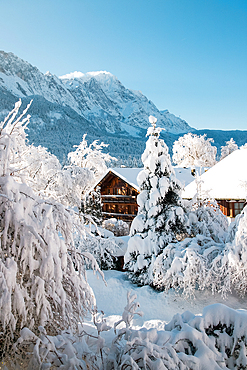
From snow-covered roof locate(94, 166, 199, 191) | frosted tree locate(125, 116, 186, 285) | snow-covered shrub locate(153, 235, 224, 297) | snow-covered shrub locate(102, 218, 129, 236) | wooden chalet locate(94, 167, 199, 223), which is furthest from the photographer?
wooden chalet locate(94, 167, 199, 223)

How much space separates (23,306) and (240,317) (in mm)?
3439

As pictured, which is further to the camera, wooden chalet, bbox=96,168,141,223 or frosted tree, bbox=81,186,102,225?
wooden chalet, bbox=96,168,141,223

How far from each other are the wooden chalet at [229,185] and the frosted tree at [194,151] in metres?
22.1

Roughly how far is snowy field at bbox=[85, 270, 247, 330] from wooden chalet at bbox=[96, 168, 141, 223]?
10277 millimetres

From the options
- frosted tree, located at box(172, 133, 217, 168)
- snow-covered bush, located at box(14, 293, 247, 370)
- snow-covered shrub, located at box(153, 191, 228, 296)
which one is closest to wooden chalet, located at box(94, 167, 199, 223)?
snow-covered shrub, located at box(153, 191, 228, 296)

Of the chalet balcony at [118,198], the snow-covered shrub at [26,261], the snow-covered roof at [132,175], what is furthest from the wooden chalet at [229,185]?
the snow-covered shrub at [26,261]

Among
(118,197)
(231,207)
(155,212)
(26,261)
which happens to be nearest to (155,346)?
(26,261)

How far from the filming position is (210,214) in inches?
483

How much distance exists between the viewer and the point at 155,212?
1170 cm

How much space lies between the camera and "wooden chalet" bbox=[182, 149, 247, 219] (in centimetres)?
1489

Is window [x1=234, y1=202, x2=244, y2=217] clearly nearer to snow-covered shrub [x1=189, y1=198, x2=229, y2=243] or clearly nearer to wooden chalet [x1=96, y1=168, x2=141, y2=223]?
snow-covered shrub [x1=189, y1=198, x2=229, y2=243]

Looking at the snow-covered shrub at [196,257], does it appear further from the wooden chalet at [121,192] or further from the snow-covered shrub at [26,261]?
the wooden chalet at [121,192]

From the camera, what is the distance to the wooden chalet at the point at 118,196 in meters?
22.4

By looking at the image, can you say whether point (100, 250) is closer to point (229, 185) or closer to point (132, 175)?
point (229, 185)
